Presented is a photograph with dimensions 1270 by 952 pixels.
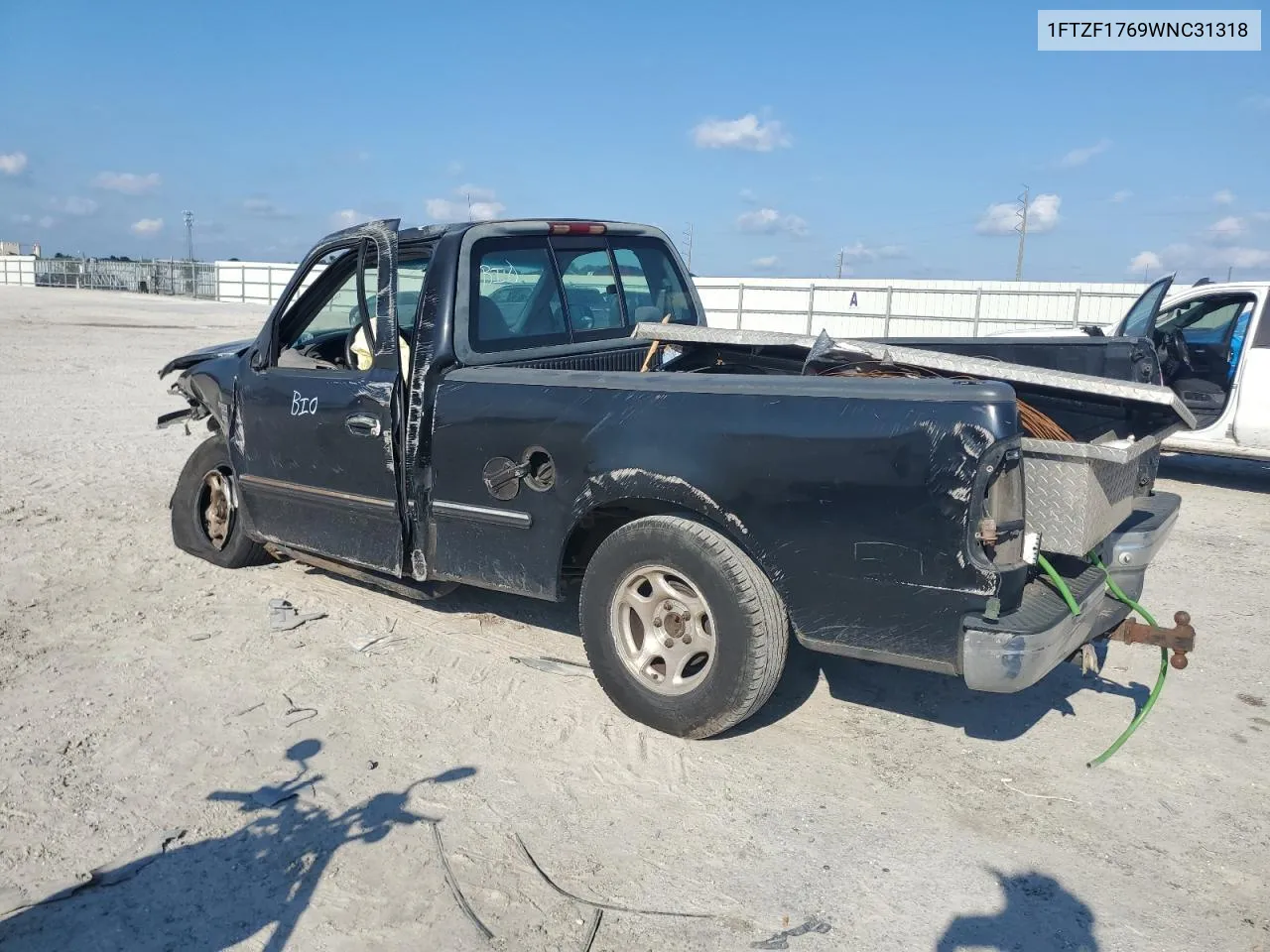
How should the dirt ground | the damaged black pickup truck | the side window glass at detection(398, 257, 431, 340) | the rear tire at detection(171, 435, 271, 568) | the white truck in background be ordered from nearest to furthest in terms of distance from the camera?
1. the dirt ground
2. the damaged black pickup truck
3. the side window glass at detection(398, 257, 431, 340)
4. the rear tire at detection(171, 435, 271, 568)
5. the white truck in background

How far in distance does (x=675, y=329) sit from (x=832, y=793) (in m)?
2.38

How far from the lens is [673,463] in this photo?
376 cm

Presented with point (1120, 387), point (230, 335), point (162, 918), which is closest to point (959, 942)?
point (1120, 387)

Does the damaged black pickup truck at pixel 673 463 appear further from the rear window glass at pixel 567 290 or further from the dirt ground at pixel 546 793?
the dirt ground at pixel 546 793

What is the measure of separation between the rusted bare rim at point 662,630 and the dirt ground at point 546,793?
27 cm

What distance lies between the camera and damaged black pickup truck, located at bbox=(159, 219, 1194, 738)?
3.32 metres

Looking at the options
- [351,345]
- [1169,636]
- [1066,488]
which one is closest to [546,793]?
[1066,488]

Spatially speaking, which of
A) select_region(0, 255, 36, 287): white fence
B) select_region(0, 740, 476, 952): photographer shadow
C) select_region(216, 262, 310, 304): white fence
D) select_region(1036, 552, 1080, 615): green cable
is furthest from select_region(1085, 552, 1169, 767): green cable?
select_region(0, 255, 36, 287): white fence

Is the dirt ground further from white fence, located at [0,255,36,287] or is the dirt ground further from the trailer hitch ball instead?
white fence, located at [0,255,36,287]

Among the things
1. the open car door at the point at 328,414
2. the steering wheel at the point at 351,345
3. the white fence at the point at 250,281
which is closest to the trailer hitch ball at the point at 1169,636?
the open car door at the point at 328,414

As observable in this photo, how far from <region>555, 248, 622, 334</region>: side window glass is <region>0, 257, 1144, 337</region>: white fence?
64.5ft

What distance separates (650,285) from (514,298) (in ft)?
3.42

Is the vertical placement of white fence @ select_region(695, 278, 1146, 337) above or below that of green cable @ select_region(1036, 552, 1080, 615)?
above

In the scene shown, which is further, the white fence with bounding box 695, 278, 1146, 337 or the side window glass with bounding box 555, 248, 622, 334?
the white fence with bounding box 695, 278, 1146, 337
